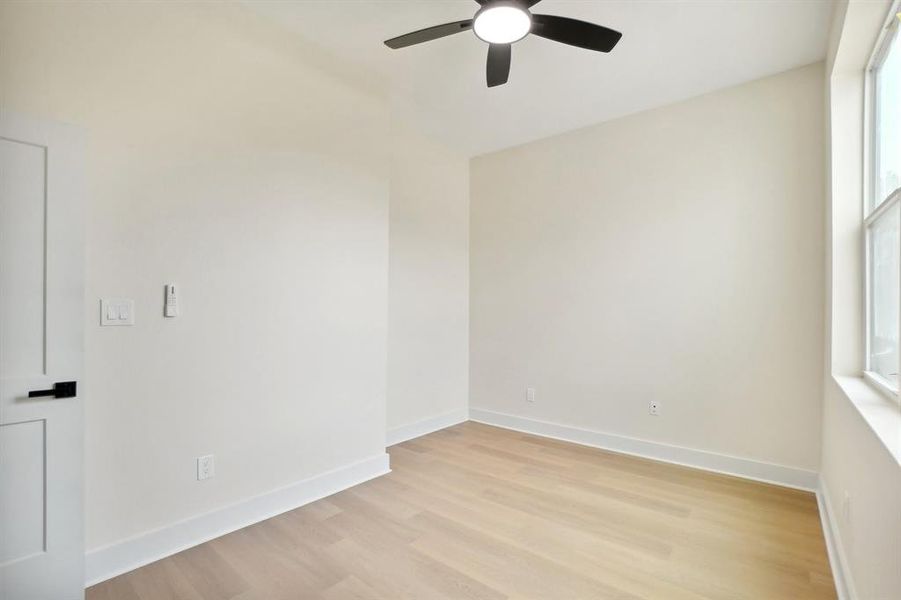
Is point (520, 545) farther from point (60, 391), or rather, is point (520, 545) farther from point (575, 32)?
point (575, 32)

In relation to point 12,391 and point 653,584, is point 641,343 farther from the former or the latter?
point 12,391

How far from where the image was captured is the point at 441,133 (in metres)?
4.10

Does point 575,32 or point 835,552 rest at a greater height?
point 575,32

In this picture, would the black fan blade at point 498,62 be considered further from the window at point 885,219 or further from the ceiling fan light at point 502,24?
the window at point 885,219

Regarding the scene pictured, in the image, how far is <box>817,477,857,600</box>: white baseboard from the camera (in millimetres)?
1765

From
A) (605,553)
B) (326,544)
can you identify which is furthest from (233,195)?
(605,553)

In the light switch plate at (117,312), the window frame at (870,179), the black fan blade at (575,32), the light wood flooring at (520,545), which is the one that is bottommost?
the light wood flooring at (520,545)

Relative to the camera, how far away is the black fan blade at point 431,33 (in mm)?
2006

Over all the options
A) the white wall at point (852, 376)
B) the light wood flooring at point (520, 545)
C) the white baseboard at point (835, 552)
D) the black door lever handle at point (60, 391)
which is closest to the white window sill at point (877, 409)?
the white wall at point (852, 376)

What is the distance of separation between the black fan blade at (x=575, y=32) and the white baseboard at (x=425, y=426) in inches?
127

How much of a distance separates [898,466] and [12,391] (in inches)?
119

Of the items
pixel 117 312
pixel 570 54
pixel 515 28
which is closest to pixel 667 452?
pixel 570 54

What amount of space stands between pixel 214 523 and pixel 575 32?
3154 millimetres

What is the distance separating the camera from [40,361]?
177 centimetres
